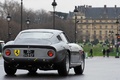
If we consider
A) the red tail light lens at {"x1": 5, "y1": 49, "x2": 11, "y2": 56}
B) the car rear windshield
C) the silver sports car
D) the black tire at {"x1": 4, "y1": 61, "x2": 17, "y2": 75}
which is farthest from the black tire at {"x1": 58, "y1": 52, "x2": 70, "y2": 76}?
the red tail light lens at {"x1": 5, "y1": 49, "x2": 11, "y2": 56}

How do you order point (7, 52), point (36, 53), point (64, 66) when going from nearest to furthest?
point (36, 53) < point (7, 52) < point (64, 66)

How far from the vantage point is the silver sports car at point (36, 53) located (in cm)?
1614

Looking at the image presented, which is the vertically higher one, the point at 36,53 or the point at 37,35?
the point at 37,35

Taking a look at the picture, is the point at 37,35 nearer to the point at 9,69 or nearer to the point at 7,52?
the point at 7,52

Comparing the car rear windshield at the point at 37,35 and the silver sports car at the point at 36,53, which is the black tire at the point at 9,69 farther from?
the car rear windshield at the point at 37,35

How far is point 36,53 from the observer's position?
1616 cm

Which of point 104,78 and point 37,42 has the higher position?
point 37,42

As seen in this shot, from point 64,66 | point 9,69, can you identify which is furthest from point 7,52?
point 64,66

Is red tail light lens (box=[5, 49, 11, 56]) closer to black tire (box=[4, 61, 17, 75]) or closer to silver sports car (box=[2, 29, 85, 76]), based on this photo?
silver sports car (box=[2, 29, 85, 76])

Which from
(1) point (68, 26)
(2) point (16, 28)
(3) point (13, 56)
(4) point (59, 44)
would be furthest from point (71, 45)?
(1) point (68, 26)

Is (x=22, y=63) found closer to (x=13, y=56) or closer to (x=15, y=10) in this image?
(x=13, y=56)

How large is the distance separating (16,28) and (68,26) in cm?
4871

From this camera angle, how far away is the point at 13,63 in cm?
1628

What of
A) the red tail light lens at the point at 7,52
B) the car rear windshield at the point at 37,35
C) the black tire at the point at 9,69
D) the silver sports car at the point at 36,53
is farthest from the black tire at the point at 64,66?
the red tail light lens at the point at 7,52
